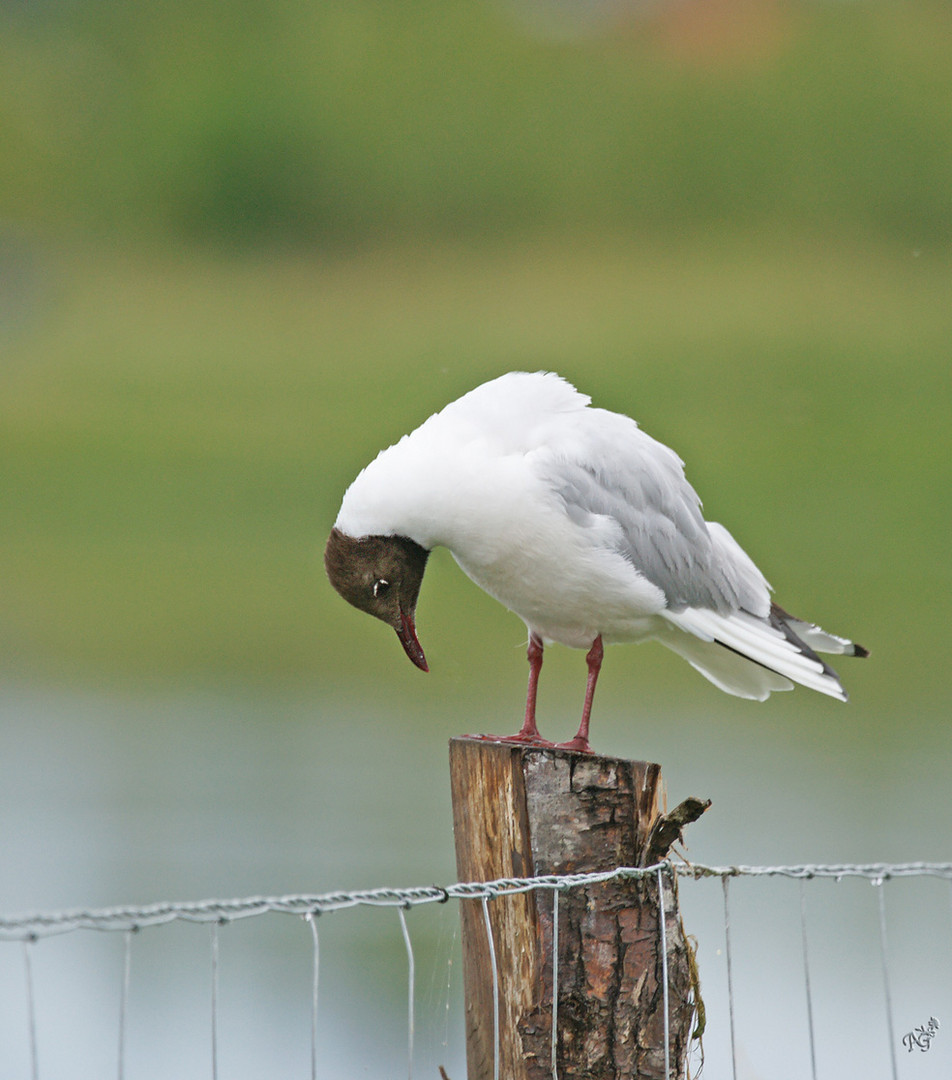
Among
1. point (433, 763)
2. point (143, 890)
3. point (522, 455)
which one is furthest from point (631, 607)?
point (433, 763)

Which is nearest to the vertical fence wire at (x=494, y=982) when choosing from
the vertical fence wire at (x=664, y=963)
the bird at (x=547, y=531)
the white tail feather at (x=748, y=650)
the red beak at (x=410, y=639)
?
the vertical fence wire at (x=664, y=963)

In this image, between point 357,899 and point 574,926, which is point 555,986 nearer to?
point 574,926

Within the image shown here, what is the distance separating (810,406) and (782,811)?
756cm

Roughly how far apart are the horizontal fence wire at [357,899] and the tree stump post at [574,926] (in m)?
0.04

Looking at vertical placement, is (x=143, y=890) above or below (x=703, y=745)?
below

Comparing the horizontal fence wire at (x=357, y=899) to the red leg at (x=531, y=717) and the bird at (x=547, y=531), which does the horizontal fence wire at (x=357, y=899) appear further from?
the bird at (x=547, y=531)

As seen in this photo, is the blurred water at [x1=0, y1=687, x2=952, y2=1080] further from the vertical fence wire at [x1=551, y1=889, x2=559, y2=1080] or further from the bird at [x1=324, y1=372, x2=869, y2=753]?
the vertical fence wire at [x1=551, y1=889, x2=559, y2=1080]

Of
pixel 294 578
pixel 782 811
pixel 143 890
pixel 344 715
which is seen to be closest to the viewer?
pixel 143 890

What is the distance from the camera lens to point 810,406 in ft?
49.4

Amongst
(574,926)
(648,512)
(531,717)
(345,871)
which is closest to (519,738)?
(531,717)

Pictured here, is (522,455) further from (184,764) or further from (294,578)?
(294,578)

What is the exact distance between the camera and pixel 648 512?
12.6 feet

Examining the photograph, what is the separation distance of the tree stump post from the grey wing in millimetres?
959
